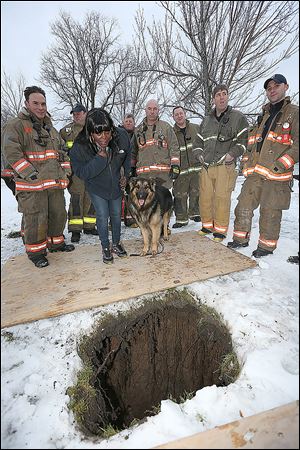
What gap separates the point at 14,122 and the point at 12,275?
1.79 metres

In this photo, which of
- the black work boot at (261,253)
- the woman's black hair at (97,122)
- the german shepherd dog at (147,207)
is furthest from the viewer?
the german shepherd dog at (147,207)

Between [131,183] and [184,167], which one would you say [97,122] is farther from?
[184,167]

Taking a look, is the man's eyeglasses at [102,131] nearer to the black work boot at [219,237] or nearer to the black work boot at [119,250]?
the black work boot at [119,250]

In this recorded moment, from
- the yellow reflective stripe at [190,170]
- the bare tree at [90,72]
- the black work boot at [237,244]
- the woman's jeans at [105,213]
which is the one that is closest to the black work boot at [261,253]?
the black work boot at [237,244]

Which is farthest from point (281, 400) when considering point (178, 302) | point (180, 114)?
point (180, 114)

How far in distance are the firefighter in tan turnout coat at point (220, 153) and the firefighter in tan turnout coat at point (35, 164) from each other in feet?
6.81

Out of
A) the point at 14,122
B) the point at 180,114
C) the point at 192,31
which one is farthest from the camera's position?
the point at 180,114

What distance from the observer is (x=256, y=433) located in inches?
46.6

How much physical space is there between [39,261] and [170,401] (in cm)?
231

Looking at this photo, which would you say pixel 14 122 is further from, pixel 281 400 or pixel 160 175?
pixel 281 400

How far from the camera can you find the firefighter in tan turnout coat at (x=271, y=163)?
2.94m

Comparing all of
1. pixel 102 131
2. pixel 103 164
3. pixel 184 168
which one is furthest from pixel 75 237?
pixel 184 168

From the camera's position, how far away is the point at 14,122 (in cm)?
297

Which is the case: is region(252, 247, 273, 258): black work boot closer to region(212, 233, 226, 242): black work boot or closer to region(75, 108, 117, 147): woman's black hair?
region(212, 233, 226, 242): black work boot
